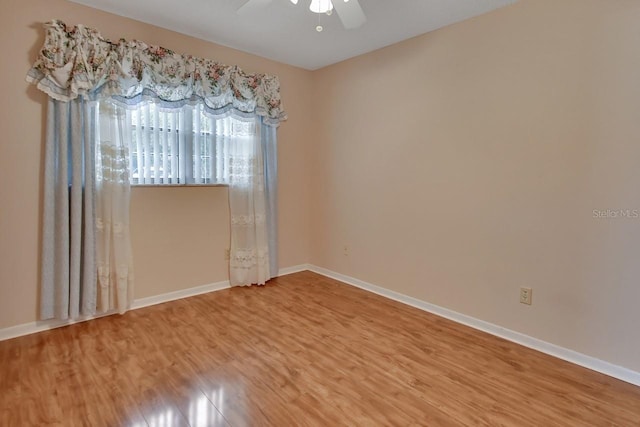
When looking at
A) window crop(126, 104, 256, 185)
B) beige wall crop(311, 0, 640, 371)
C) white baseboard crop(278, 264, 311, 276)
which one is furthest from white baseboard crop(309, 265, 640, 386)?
window crop(126, 104, 256, 185)

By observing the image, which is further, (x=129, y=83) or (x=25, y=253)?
(x=129, y=83)

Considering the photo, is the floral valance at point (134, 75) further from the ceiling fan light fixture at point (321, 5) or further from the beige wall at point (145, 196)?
the ceiling fan light fixture at point (321, 5)

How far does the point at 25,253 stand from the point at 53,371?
927 mm

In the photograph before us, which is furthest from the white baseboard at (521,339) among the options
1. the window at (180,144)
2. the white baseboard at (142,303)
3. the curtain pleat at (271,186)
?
the window at (180,144)

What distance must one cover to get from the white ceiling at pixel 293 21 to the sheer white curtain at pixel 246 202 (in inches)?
31.2

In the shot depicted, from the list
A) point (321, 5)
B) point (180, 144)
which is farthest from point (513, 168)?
point (180, 144)

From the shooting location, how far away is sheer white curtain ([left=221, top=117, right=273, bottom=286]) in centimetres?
341

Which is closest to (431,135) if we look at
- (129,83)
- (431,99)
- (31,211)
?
(431,99)

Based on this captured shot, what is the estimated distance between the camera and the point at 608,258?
204 centimetres

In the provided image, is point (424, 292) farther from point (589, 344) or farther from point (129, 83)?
point (129, 83)

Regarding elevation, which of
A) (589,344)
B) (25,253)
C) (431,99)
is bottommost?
(589,344)

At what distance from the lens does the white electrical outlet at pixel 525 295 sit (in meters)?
2.37

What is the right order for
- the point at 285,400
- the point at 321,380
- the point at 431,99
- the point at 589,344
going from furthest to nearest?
the point at 431,99 < the point at 589,344 < the point at 321,380 < the point at 285,400

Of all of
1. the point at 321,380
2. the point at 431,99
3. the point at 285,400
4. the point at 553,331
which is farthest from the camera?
the point at 431,99
